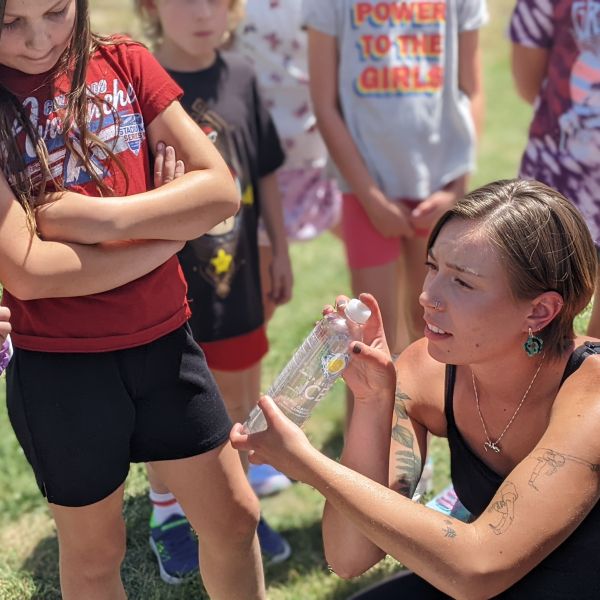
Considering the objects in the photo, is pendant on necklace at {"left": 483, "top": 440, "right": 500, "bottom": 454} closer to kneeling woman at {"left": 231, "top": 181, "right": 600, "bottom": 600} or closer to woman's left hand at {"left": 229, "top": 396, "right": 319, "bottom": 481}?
kneeling woman at {"left": 231, "top": 181, "right": 600, "bottom": 600}

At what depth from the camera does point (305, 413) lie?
249 cm

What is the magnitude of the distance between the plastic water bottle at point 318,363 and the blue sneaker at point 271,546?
1091 mm

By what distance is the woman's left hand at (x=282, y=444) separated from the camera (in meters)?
2.16

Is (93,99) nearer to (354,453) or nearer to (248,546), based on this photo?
(354,453)

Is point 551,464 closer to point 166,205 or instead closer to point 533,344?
point 533,344

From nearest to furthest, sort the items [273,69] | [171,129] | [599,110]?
[171,129], [599,110], [273,69]

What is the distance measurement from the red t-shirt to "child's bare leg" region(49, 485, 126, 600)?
401mm

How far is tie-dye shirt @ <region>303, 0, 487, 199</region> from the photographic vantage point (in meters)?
3.60

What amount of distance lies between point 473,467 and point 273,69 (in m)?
2.03

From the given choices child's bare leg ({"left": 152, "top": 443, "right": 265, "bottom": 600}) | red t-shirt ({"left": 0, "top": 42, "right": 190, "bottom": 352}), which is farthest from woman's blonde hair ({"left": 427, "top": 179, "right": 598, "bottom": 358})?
child's bare leg ({"left": 152, "top": 443, "right": 265, "bottom": 600})

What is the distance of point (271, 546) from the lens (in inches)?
138

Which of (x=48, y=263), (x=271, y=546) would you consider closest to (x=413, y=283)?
(x=271, y=546)

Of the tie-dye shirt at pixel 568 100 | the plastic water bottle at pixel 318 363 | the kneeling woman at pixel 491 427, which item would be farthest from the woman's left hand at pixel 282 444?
the tie-dye shirt at pixel 568 100

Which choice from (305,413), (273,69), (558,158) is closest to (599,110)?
(558,158)
